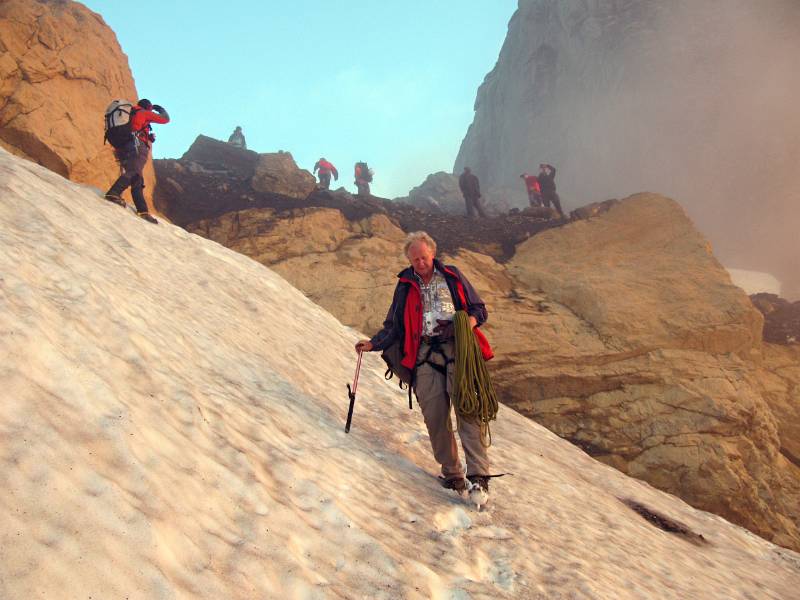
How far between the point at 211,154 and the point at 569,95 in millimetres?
45918

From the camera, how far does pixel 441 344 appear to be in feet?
15.4

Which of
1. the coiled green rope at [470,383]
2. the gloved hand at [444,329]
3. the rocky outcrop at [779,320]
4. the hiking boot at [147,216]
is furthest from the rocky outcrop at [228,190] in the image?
the rocky outcrop at [779,320]

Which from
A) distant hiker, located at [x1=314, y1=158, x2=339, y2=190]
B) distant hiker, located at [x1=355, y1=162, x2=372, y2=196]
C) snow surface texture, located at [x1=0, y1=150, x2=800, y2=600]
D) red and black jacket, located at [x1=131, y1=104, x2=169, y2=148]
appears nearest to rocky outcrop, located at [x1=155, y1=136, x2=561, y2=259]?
red and black jacket, located at [x1=131, y1=104, x2=169, y2=148]

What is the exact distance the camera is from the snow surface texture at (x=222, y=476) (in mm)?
2119

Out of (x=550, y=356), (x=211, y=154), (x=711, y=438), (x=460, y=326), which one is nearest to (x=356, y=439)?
(x=460, y=326)

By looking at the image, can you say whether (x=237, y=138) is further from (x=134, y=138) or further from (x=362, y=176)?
(x=134, y=138)

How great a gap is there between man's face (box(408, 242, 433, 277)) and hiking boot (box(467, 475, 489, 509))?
6.30ft

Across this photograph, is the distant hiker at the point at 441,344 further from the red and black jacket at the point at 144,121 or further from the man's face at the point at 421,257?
the red and black jacket at the point at 144,121

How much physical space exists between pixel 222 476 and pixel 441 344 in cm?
235

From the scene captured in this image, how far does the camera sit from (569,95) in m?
58.4

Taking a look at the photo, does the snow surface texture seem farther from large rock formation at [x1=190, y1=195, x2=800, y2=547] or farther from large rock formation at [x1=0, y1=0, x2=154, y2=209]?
large rock formation at [x1=0, y1=0, x2=154, y2=209]

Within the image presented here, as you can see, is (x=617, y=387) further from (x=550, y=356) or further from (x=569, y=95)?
(x=569, y=95)

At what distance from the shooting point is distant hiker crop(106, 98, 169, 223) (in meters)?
8.77

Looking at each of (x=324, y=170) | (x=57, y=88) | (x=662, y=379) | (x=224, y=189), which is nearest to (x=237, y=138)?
(x=324, y=170)
